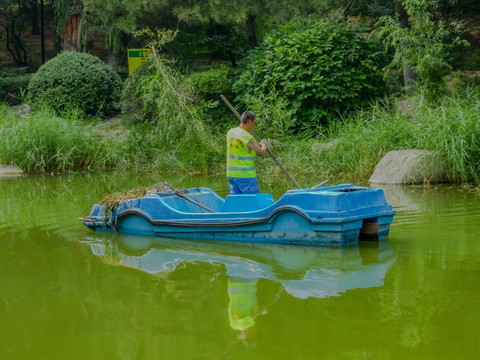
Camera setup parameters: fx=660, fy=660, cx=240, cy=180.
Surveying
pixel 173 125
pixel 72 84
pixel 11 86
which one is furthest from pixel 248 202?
pixel 11 86

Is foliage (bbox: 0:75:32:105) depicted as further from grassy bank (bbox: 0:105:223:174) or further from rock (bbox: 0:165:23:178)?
rock (bbox: 0:165:23:178)

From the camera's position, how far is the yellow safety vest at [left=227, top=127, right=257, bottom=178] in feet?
23.5

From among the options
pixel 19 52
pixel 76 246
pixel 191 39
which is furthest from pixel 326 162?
pixel 19 52

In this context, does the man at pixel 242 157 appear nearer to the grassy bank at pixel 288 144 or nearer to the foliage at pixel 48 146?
the grassy bank at pixel 288 144

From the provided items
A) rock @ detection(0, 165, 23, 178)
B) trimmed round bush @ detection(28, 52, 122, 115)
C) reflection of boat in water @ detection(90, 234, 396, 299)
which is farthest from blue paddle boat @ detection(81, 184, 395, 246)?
trimmed round bush @ detection(28, 52, 122, 115)

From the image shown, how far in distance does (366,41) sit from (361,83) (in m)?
1.20

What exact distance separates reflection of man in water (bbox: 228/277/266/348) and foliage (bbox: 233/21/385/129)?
1009cm

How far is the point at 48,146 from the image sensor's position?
1454cm

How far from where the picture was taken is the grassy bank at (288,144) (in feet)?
35.0

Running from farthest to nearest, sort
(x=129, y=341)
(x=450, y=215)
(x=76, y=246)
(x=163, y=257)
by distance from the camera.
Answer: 1. (x=450, y=215)
2. (x=76, y=246)
3. (x=163, y=257)
4. (x=129, y=341)

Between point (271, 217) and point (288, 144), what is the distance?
740 cm

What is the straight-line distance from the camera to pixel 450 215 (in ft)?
26.3

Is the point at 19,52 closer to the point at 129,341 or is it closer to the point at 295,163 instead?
the point at 295,163

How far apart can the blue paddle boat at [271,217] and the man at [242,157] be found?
377 mm
